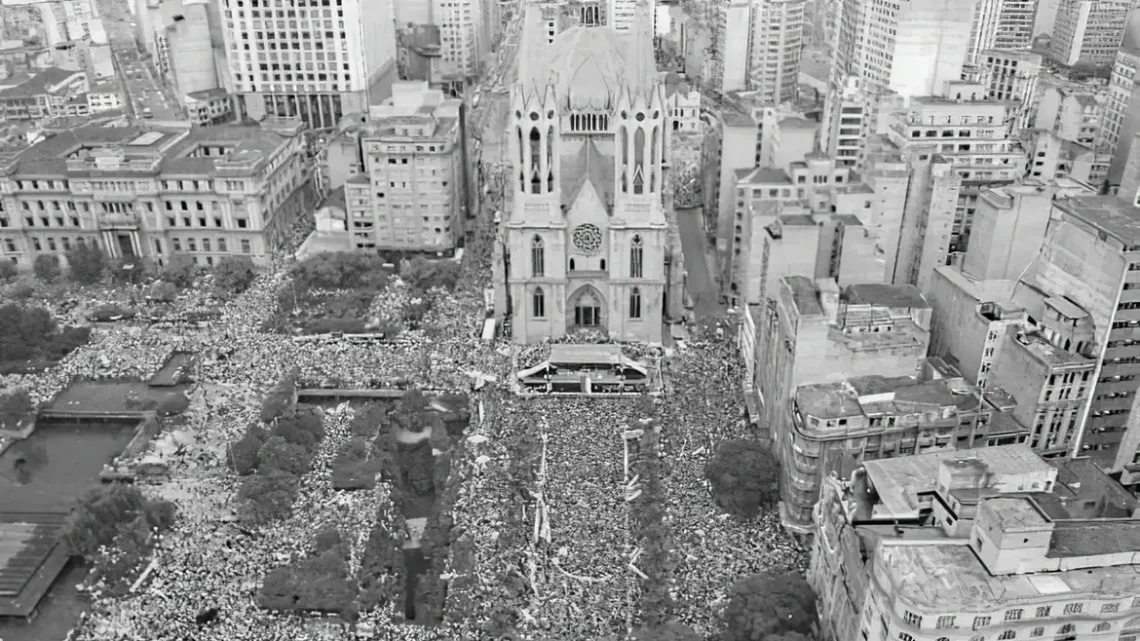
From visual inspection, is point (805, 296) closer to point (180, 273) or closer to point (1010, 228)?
point (1010, 228)

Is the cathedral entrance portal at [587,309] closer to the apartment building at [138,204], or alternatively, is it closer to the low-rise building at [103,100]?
the apartment building at [138,204]

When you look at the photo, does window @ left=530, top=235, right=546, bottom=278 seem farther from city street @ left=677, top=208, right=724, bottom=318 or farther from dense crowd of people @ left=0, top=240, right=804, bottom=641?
city street @ left=677, top=208, right=724, bottom=318

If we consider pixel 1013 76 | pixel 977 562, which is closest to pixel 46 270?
pixel 977 562

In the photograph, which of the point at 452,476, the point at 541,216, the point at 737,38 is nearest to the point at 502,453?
the point at 452,476

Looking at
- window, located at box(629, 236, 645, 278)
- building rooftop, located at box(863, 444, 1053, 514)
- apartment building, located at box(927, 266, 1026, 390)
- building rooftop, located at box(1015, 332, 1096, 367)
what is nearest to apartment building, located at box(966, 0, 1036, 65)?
apartment building, located at box(927, 266, 1026, 390)

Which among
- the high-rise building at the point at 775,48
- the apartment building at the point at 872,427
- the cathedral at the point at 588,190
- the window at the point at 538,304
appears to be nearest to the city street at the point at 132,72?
the cathedral at the point at 588,190

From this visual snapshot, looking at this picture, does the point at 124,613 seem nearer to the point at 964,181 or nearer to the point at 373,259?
the point at 373,259
